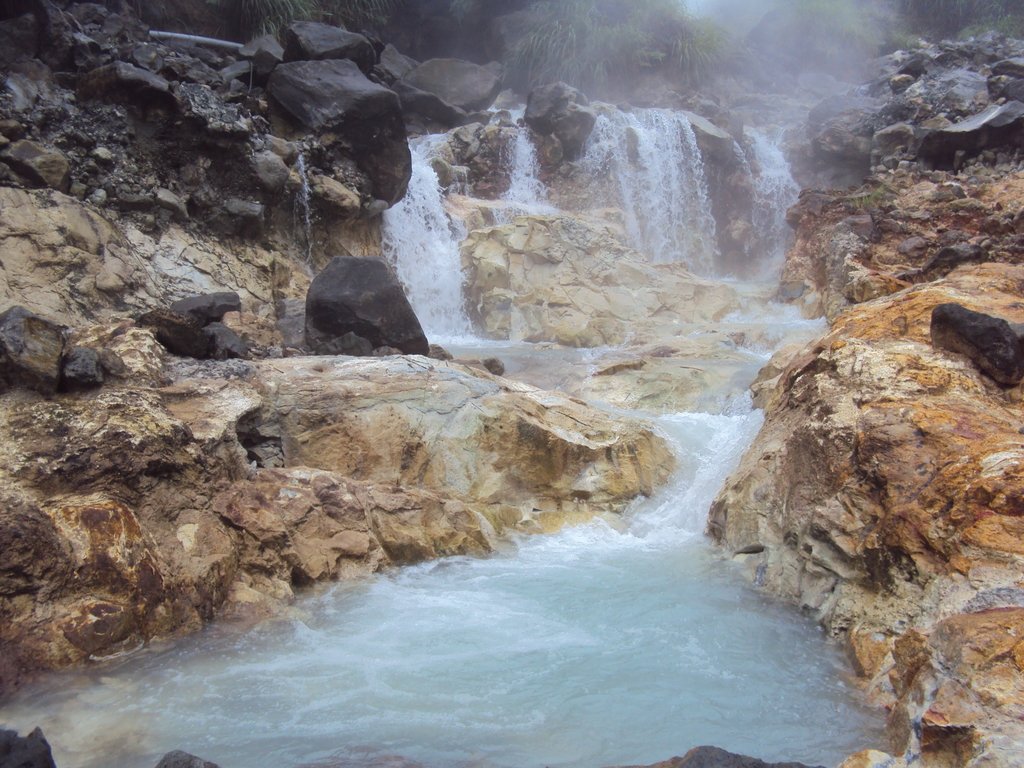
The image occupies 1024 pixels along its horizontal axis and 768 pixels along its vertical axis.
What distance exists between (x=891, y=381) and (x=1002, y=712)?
240cm

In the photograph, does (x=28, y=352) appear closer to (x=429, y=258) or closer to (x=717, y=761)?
(x=717, y=761)

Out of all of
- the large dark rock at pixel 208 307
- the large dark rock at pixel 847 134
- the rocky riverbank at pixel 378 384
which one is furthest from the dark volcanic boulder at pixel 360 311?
the large dark rock at pixel 847 134

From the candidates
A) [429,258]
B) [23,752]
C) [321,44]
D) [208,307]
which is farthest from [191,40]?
[23,752]

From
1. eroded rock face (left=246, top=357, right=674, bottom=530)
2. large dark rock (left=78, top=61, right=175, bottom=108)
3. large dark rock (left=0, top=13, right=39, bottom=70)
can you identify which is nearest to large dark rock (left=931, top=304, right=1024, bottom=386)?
eroded rock face (left=246, top=357, right=674, bottom=530)

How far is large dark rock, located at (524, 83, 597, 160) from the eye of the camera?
15453 mm

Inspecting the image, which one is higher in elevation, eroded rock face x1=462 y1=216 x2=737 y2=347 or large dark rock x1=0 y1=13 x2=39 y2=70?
large dark rock x1=0 y1=13 x2=39 y2=70

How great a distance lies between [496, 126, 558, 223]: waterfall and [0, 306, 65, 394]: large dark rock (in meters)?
11.5

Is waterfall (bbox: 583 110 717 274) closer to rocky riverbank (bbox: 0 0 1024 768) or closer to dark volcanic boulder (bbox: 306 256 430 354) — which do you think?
rocky riverbank (bbox: 0 0 1024 768)

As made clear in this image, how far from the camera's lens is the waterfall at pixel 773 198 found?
15.5 meters

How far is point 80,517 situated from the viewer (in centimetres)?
341

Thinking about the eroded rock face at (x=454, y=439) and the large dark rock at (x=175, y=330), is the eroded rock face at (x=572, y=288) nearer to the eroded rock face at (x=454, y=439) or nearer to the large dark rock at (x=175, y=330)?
the eroded rock face at (x=454, y=439)

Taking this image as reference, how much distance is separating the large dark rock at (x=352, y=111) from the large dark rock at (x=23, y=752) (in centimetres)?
1032

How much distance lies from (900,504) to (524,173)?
12.9 meters

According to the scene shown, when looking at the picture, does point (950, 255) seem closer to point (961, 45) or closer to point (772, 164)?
point (772, 164)
